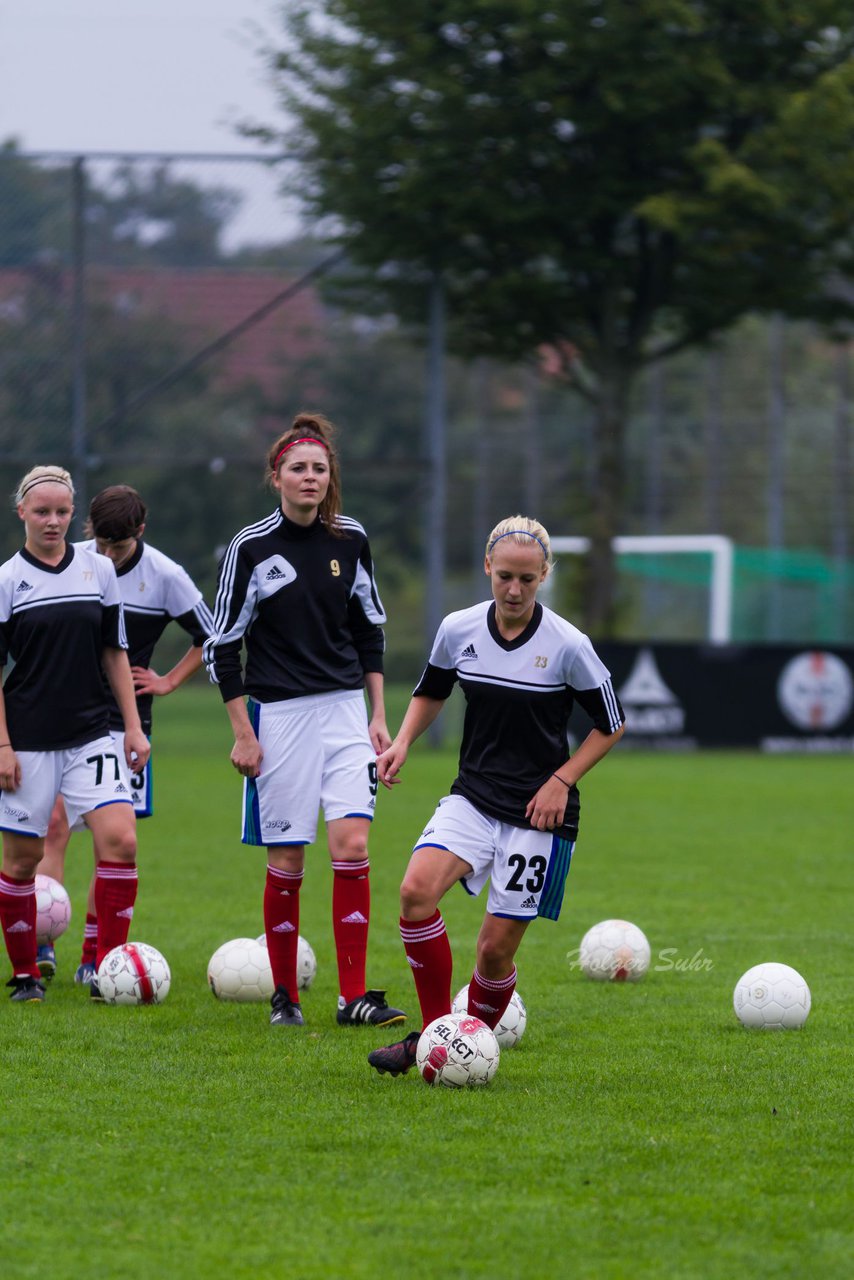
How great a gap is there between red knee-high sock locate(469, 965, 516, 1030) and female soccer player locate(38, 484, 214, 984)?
2.09 m

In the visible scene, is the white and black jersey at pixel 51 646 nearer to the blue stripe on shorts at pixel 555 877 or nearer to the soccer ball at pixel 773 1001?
the blue stripe on shorts at pixel 555 877

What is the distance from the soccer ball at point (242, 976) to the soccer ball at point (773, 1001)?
192 centimetres

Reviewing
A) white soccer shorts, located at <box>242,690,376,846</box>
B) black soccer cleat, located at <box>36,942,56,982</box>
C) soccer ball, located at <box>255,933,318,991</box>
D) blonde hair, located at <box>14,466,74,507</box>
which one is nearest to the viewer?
white soccer shorts, located at <box>242,690,376,846</box>

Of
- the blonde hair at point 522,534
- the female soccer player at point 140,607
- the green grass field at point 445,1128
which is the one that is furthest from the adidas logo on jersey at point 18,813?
the blonde hair at point 522,534

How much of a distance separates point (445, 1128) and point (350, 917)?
170 centimetres

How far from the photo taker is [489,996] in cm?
598

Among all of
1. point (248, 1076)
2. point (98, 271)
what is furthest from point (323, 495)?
point (98, 271)

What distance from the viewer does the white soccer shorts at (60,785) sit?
22.7 ft

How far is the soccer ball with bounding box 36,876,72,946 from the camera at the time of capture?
7.84 m

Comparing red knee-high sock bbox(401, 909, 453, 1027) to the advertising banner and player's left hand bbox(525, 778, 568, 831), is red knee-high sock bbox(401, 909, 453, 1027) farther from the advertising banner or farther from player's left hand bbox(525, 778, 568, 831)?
the advertising banner

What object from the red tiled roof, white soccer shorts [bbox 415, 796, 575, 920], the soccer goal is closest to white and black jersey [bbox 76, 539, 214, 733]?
white soccer shorts [bbox 415, 796, 575, 920]

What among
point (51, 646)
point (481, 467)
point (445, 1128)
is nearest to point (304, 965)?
point (51, 646)

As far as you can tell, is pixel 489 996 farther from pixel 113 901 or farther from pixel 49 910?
pixel 49 910

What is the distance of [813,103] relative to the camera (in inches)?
819
